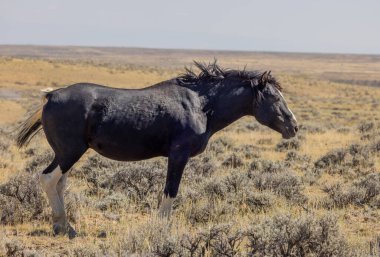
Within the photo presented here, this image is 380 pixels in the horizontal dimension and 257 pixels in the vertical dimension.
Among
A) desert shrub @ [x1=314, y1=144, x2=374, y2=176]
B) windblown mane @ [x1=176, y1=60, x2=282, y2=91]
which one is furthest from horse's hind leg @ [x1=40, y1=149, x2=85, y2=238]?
desert shrub @ [x1=314, y1=144, x2=374, y2=176]

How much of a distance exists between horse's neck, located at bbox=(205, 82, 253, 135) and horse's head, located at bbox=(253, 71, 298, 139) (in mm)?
121

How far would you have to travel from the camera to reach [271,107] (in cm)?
671

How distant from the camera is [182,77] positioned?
268 inches

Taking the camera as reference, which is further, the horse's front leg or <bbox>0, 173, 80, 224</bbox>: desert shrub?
<bbox>0, 173, 80, 224</bbox>: desert shrub

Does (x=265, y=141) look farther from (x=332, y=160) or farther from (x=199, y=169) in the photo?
(x=199, y=169)

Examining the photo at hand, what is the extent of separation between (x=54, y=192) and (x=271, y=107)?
271cm

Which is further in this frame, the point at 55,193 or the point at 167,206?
the point at 55,193

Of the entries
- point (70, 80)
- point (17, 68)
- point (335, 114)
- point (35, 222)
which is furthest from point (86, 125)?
point (17, 68)

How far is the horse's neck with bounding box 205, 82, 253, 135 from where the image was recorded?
21.8 ft

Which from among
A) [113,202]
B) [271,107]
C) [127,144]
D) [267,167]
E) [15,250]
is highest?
[271,107]

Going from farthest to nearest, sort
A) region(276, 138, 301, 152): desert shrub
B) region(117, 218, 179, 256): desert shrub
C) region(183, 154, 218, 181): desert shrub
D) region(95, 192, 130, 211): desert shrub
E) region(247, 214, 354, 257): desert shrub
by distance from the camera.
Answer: region(276, 138, 301, 152): desert shrub → region(183, 154, 218, 181): desert shrub → region(95, 192, 130, 211): desert shrub → region(247, 214, 354, 257): desert shrub → region(117, 218, 179, 256): desert shrub

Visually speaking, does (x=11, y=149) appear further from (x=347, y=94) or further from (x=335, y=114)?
(x=347, y=94)

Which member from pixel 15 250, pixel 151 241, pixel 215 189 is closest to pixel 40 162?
pixel 215 189

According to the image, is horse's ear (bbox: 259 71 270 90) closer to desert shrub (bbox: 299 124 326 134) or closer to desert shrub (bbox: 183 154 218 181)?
desert shrub (bbox: 183 154 218 181)
